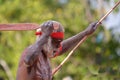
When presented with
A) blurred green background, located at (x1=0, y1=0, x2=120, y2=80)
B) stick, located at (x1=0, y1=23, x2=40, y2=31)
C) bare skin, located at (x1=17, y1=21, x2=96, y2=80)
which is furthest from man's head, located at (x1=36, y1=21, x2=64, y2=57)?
blurred green background, located at (x1=0, y1=0, x2=120, y2=80)

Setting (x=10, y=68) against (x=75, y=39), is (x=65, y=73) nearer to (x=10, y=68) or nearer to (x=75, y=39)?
(x=10, y=68)

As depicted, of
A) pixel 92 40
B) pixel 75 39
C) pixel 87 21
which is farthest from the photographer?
pixel 87 21

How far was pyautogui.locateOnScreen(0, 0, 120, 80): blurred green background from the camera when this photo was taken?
11070 millimetres

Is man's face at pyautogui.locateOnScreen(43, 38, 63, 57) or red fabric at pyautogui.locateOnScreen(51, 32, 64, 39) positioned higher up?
red fabric at pyautogui.locateOnScreen(51, 32, 64, 39)

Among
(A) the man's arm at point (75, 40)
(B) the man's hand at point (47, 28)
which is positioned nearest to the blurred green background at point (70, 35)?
(A) the man's arm at point (75, 40)

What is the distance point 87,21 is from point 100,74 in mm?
4366

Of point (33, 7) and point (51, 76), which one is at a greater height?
point (51, 76)

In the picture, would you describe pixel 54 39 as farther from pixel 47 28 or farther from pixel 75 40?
pixel 75 40

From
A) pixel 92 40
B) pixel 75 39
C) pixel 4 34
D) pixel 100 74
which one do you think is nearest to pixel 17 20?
pixel 4 34

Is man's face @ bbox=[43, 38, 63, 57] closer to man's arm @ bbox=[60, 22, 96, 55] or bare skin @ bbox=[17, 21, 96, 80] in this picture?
bare skin @ bbox=[17, 21, 96, 80]

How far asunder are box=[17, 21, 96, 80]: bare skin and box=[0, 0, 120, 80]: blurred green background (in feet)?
11.4

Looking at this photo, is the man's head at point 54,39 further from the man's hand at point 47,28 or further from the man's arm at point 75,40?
the man's arm at point 75,40

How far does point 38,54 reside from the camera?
5602mm

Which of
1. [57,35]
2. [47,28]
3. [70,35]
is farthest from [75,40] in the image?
[70,35]
